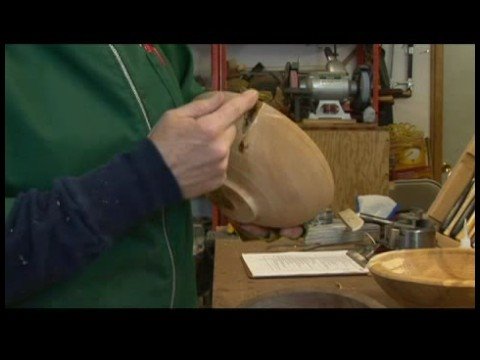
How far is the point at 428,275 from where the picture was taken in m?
1.02

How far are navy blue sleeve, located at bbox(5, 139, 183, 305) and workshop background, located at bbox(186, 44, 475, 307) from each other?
2657 millimetres

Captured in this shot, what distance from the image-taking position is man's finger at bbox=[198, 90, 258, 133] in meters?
0.66

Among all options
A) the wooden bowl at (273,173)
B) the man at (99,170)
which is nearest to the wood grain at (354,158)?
the wooden bowl at (273,173)

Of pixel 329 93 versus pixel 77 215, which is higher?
pixel 329 93

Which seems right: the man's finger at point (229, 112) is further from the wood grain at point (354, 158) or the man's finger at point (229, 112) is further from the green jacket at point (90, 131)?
the wood grain at point (354, 158)

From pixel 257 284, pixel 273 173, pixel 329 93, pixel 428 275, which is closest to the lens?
pixel 273 173

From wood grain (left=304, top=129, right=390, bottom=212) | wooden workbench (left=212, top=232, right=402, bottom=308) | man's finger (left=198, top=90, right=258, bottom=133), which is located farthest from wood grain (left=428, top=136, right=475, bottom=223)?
wood grain (left=304, top=129, right=390, bottom=212)

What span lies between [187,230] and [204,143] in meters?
0.26

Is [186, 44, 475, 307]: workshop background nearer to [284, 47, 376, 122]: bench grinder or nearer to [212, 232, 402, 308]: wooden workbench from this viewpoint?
[284, 47, 376, 122]: bench grinder

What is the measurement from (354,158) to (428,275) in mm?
1584

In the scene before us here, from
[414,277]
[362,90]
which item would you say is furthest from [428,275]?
[362,90]

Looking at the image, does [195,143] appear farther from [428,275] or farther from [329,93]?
[329,93]
